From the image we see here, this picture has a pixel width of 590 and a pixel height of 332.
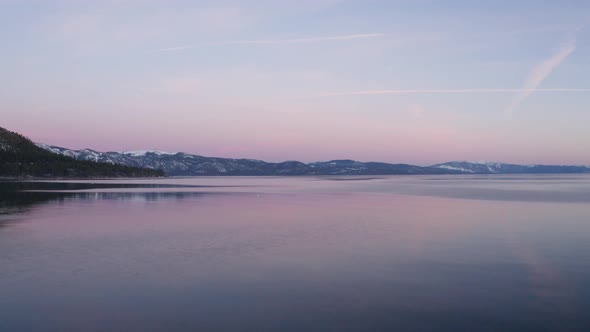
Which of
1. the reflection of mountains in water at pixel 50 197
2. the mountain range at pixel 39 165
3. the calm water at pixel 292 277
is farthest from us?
the mountain range at pixel 39 165

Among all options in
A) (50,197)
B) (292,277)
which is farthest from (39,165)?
(292,277)

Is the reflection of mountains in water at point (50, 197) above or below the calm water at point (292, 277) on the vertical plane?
above

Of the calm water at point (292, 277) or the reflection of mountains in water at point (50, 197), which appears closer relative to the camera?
the calm water at point (292, 277)

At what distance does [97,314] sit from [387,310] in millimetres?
6701

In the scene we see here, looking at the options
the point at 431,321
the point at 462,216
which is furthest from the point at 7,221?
the point at 462,216

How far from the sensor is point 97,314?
35.7 ft

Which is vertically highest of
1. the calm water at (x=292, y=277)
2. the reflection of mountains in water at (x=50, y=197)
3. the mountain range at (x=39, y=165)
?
the mountain range at (x=39, y=165)

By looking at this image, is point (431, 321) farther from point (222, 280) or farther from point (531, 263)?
point (531, 263)

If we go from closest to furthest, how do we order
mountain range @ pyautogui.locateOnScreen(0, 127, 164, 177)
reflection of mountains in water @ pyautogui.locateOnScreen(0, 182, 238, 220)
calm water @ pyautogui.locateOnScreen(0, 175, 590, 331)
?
calm water @ pyautogui.locateOnScreen(0, 175, 590, 331) < reflection of mountains in water @ pyautogui.locateOnScreen(0, 182, 238, 220) < mountain range @ pyautogui.locateOnScreen(0, 127, 164, 177)

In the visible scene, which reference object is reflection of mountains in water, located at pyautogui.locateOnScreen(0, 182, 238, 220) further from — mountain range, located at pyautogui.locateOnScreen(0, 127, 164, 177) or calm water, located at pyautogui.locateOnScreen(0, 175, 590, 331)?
mountain range, located at pyautogui.locateOnScreen(0, 127, 164, 177)

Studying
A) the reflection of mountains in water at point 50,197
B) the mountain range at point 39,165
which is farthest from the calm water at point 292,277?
the mountain range at point 39,165

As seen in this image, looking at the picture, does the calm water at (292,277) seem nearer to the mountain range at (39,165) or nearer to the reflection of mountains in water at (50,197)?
the reflection of mountains in water at (50,197)

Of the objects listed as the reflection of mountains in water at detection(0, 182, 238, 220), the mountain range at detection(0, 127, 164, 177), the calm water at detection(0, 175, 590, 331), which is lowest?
the calm water at detection(0, 175, 590, 331)

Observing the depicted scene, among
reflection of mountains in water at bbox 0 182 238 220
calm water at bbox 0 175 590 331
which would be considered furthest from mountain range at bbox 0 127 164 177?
calm water at bbox 0 175 590 331
